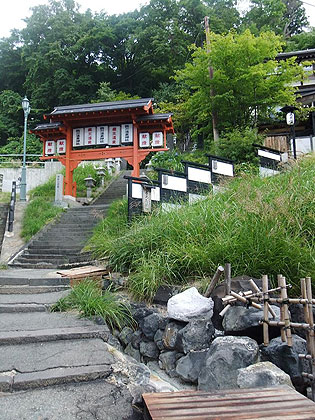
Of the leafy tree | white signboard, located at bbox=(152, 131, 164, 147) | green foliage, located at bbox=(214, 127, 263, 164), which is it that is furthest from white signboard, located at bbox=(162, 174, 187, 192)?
the leafy tree

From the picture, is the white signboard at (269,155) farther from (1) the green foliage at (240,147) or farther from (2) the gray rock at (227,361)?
(2) the gray rock at (227,361)

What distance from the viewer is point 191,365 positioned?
358 centimetres

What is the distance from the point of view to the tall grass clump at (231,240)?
407cm

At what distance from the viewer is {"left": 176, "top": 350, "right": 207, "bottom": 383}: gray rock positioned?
11.5 feet

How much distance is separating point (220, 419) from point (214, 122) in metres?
14.0

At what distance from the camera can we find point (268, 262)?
405 centimetres

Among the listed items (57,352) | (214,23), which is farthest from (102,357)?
(214,23)

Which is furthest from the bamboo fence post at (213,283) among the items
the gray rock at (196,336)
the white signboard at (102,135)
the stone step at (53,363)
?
the white signboard at (102,135)

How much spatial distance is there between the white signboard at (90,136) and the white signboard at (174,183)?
21.0 feet

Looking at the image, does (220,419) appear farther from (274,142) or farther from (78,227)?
(274,142)

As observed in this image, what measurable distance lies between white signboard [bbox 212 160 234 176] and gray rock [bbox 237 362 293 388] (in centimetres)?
700

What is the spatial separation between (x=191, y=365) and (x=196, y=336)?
324mm

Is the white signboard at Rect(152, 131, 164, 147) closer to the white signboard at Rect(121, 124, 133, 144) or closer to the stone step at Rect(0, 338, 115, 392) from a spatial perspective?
the white signboard at Rect(121, 124, 133, 144)

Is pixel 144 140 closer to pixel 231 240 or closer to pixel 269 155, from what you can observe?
pixel 269 155
